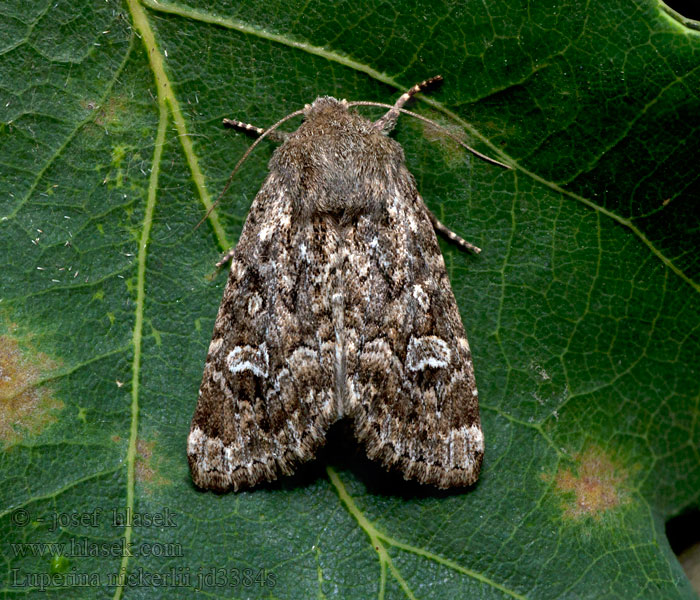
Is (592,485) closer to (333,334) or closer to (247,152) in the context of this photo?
(333,334)

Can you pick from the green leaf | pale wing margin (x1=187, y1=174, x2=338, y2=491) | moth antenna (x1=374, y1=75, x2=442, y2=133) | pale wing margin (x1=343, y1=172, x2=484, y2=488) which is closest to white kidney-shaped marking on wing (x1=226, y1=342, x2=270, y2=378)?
pale wing margin (x1=187, y1=174, x2=338, y2=491)

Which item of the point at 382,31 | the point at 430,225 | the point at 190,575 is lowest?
the point at 190,575

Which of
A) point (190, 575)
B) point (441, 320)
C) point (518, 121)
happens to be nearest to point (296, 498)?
point (190, 575)

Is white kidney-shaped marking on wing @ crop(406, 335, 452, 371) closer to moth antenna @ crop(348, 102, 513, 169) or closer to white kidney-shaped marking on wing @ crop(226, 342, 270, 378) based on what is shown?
white kidney-shaped marking on wing @ crop(226, 342, 270, 378)

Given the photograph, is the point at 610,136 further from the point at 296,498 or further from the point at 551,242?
the point at 296,498

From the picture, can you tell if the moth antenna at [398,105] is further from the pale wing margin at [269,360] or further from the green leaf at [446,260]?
the pale wing margin at [269,360]
